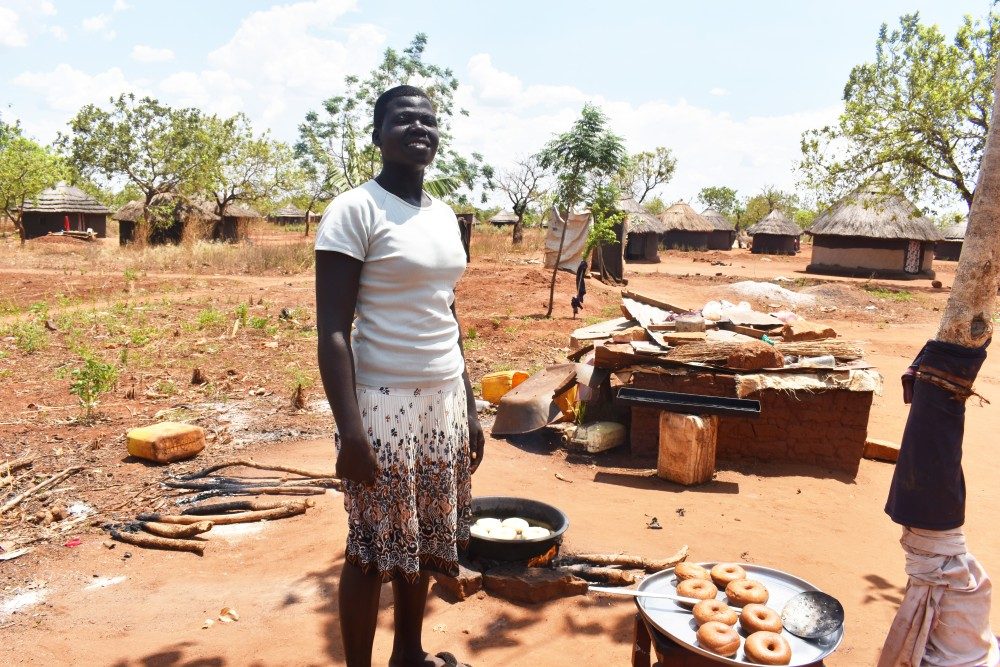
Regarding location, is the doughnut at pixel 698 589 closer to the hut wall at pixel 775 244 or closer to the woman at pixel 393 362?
the woman at pixel 393 362

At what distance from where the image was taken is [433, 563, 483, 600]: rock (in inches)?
127

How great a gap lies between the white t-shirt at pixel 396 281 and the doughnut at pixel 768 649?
3.77 feet

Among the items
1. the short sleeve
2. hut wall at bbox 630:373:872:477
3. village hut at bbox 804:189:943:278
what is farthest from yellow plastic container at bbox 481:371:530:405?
village hut at bbox 804:189:943:278

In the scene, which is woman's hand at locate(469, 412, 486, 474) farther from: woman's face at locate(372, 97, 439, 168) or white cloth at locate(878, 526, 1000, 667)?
white cloth at locate(878, 526, 1000, 667)

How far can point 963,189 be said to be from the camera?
19.7 m

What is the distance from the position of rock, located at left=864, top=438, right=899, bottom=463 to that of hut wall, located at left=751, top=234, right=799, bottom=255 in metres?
29.9

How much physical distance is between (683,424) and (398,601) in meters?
3.11

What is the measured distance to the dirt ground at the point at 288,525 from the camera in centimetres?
291

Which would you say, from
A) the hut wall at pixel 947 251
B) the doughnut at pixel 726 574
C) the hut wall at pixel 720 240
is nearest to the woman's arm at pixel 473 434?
the doughnut at pixel 726 574

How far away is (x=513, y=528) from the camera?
3520 mm

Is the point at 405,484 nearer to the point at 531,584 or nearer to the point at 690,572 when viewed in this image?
the point at 690,572

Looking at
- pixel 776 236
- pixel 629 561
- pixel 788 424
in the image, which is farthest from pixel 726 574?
pixel 776 236

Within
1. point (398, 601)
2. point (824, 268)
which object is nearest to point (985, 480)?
point (398, 601)

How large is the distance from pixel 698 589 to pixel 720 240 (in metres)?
36.1
